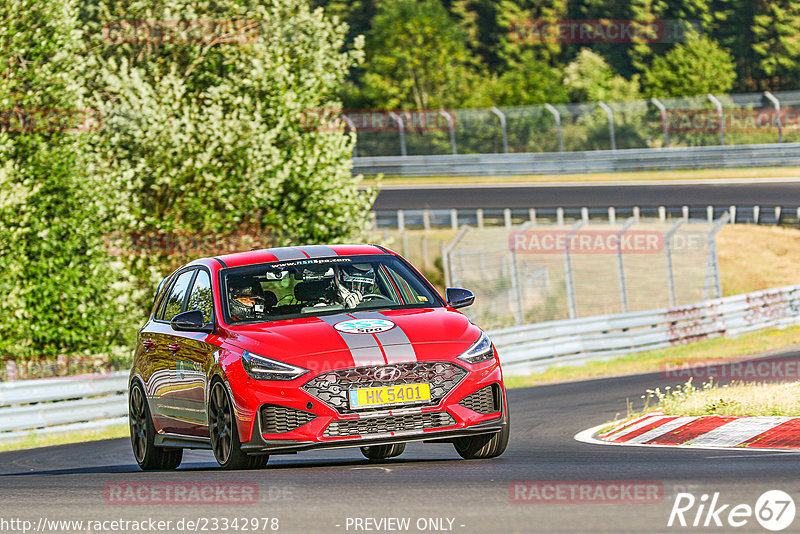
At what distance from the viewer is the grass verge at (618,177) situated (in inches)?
1832

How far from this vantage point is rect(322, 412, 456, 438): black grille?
845cm

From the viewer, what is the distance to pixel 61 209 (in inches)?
907

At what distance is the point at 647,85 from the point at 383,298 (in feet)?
244

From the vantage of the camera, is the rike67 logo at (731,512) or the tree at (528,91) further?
the tree at (528,91)

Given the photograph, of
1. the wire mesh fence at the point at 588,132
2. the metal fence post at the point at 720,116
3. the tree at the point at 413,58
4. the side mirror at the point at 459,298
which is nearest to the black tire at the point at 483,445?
the side mirror at the point at 459,298

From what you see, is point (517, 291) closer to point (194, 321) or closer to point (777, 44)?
point (194, 321)

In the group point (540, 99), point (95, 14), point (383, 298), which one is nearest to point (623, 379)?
point (383, 298)

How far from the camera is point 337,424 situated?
845cm

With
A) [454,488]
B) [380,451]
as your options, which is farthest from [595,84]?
[454,488]

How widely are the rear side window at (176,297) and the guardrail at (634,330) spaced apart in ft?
37.7

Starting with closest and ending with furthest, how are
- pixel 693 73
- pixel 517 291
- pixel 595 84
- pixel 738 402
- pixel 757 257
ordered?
pixel 738 402
pixel 517 291
pixel 757 257
pixel 693 73
pixel 595 84

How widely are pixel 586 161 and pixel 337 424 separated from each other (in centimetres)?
4368

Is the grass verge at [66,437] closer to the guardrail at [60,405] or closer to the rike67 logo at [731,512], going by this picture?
the guardrail at [60,405]

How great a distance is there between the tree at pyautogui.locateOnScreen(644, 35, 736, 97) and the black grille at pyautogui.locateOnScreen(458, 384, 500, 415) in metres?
70.6
